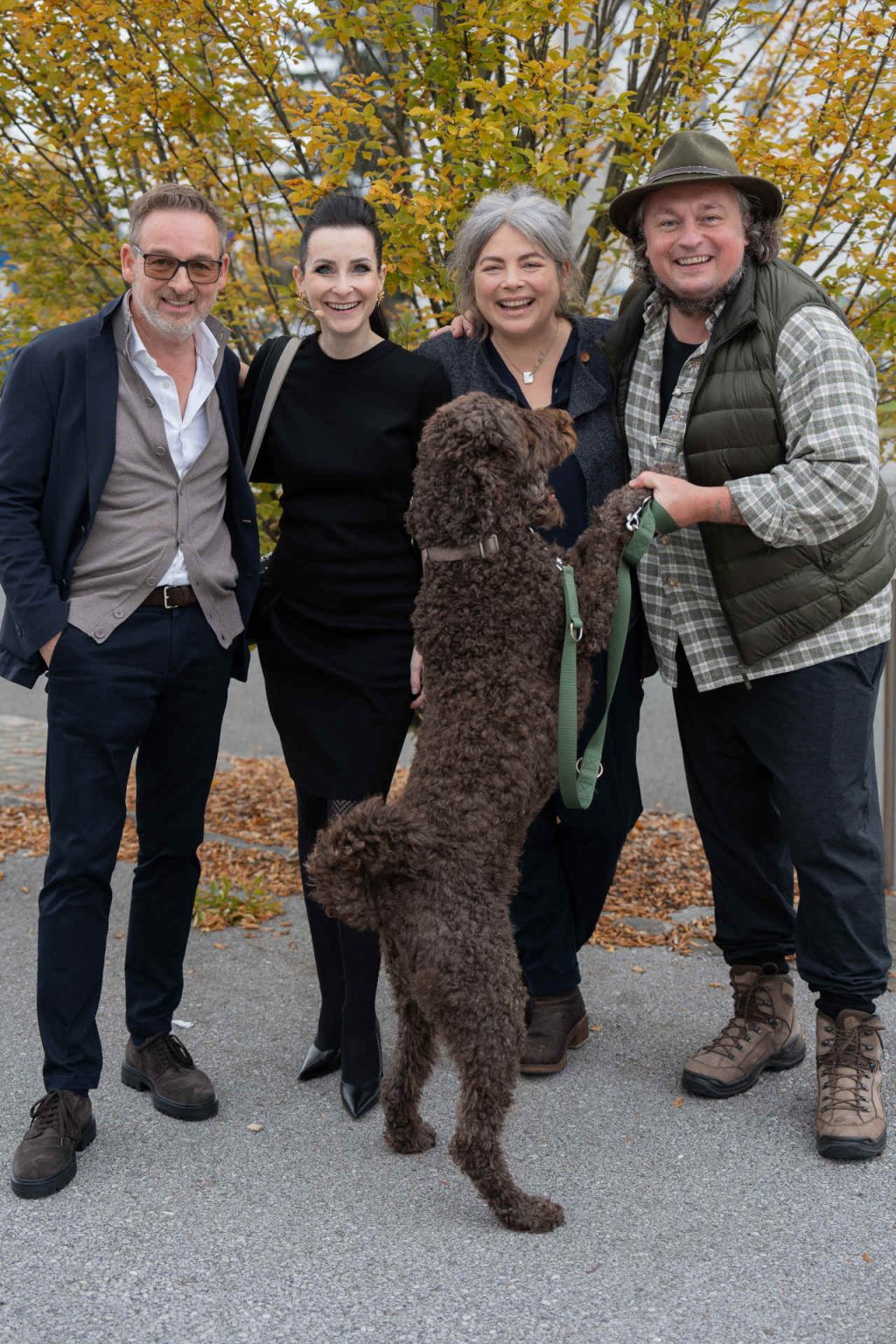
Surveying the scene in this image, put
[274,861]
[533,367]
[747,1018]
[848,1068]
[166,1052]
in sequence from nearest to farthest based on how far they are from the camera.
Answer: [848,1068] → [533,367] → [166,1052] → [747,1018] → [274,861]

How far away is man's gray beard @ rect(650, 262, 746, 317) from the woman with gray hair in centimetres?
27

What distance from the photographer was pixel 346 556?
333 centimetres

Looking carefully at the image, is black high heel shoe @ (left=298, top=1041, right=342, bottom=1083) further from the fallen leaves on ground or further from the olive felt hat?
the olive felt hat

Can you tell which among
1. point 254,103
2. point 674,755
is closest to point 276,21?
point 254,103

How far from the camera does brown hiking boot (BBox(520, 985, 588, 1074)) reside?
369 cm

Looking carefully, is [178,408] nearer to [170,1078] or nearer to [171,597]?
[171,597]

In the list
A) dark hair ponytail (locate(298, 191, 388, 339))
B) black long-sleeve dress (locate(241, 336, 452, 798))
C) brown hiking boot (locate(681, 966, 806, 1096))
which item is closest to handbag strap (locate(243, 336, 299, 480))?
black long-sleeve dress (locate(241, 336, 452, 798))

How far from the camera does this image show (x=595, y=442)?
3438mm

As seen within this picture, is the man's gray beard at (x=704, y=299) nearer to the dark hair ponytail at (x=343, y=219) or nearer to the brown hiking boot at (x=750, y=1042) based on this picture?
the dark hair ponytail at (x=343, y=219)

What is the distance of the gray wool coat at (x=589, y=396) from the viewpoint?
134 inches

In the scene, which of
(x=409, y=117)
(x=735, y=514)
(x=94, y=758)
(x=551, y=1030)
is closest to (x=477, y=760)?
(x=735, y=514)

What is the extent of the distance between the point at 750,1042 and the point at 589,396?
6.44ft

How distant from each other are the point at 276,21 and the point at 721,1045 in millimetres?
3758

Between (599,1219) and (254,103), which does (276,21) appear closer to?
(254,103)
